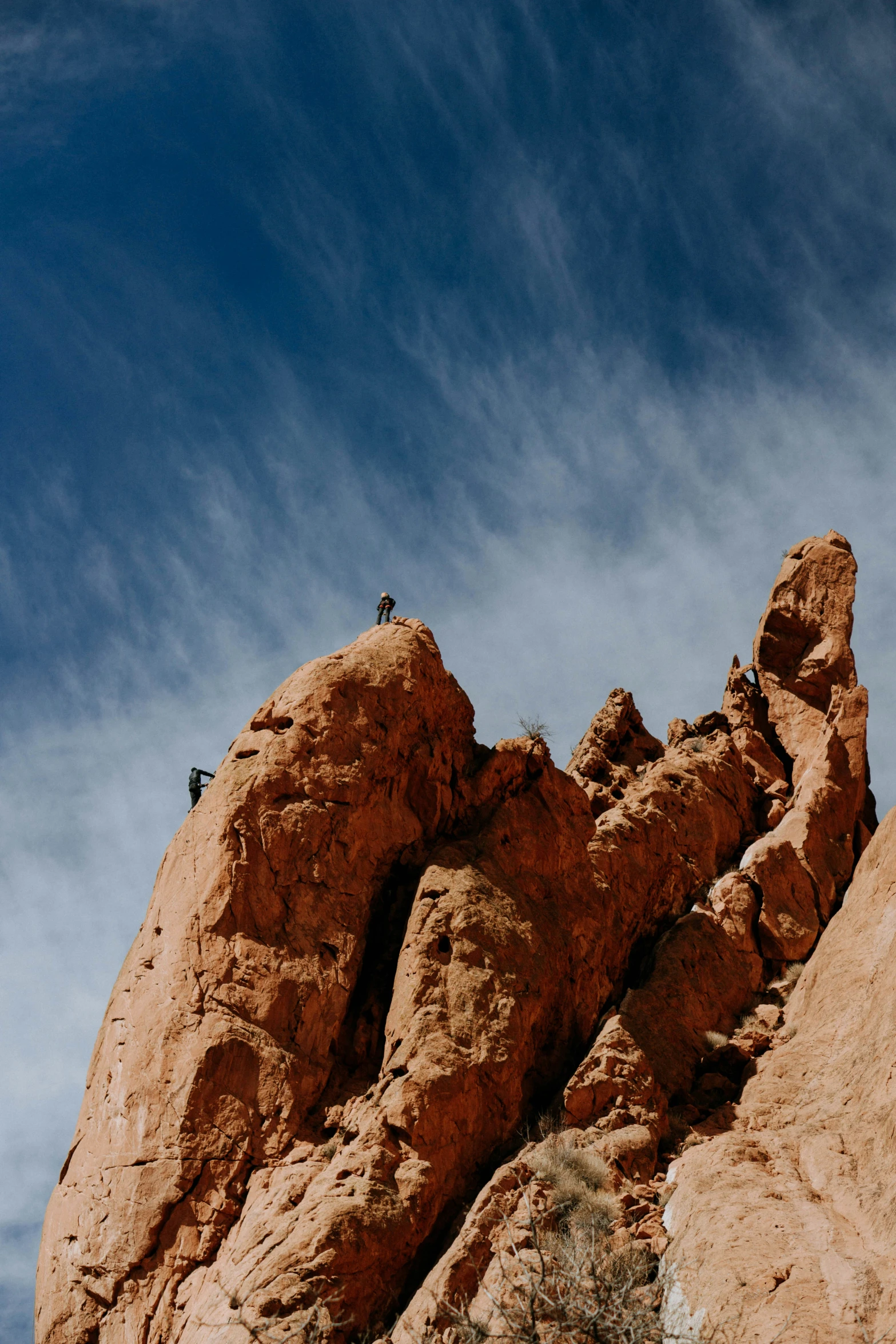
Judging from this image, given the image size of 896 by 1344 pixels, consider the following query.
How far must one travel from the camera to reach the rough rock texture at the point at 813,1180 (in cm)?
1244

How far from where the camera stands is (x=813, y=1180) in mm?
14898

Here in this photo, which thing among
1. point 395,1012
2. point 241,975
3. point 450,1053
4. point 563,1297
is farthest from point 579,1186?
point 241,975

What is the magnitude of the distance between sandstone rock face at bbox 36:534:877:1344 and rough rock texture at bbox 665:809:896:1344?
0.41 m

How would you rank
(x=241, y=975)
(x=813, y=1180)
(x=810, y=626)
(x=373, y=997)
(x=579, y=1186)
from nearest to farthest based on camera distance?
(x=813, y=1180)
(x=579, y=1186)
(x=241, y=975)
(x=373, y=997)
(x=810, y=626)

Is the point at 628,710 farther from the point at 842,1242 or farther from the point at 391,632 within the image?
the point at 842,1242

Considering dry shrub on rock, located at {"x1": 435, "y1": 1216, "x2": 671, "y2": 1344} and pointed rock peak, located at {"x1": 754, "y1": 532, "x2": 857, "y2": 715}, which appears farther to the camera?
pointed rock peak, located at {"x1": 754, "y1": 532, "x2": 857, "y2": 715}

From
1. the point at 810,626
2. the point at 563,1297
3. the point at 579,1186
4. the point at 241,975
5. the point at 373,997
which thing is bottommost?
the point at 563,1297

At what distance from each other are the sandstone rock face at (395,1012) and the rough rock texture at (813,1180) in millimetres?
407

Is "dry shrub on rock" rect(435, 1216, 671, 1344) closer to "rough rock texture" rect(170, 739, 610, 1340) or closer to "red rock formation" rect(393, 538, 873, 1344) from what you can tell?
"red rock formation" rect(393, 538, 873, 1344)

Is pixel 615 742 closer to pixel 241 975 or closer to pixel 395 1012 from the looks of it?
pixel 395 1012

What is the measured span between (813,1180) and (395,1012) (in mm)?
6168

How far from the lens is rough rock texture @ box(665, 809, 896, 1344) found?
12.4m

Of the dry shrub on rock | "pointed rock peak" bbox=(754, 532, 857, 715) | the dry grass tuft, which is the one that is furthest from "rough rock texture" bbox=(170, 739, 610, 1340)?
"pointed rock peak" bbox=(754, 532, 857, 715)

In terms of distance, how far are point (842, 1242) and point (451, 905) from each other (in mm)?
7288
